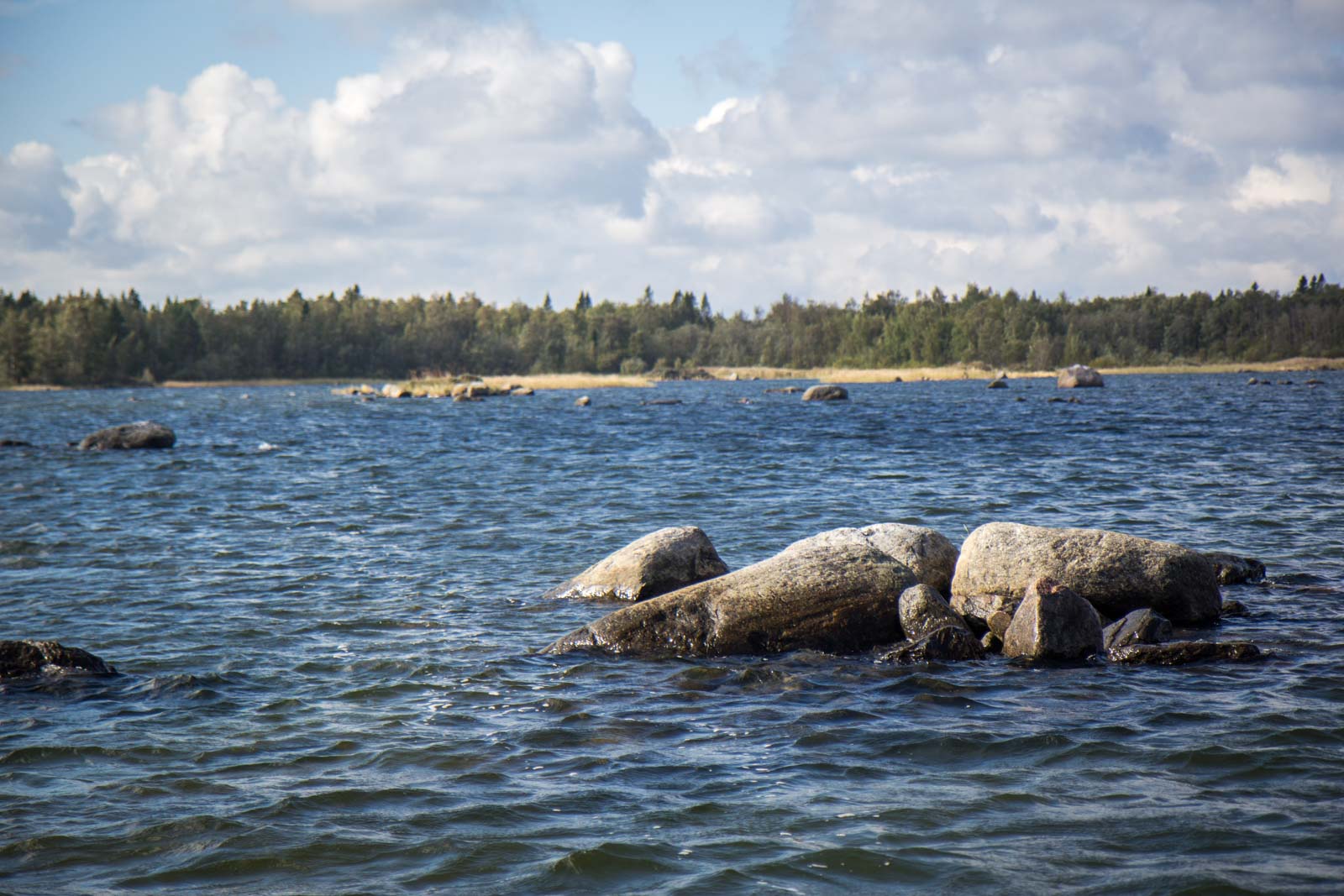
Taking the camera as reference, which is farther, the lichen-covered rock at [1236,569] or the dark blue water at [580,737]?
the lichen-covered rock at [1236,569]

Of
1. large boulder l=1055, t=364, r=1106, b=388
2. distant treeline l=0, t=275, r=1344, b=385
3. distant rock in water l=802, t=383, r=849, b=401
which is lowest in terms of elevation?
distant rock in water l=802, t=383, r=849, b=401

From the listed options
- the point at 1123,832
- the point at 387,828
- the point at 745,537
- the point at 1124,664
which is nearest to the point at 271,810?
the point at 387,828

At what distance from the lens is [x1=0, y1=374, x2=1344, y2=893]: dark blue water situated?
19.3ft

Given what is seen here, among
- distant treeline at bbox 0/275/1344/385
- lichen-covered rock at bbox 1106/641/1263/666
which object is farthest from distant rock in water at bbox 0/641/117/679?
distant treeline at bbox 0/275/1344/385

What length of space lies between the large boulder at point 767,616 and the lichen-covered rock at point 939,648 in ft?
1.80

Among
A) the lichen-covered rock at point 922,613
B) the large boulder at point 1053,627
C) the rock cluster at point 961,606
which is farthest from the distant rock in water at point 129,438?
the large boulder at point 1053,627

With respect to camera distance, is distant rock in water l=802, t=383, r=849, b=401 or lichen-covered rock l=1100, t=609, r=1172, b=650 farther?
distant rock in water l=802, t=383, r=849, b=401

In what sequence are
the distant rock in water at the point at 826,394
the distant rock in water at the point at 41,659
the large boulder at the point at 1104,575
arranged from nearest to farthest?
the distant rock in water at the point at 41,659
the large boulder at the point at 1104,575
the distant rock in water at the point at 826,394

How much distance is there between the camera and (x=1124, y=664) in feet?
32.0

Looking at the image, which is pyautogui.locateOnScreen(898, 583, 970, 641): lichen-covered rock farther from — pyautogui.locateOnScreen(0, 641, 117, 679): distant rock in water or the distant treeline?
the distant treeline

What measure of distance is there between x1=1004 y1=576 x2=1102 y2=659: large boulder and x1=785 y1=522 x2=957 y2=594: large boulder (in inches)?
74.0

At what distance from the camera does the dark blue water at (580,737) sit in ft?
19.3

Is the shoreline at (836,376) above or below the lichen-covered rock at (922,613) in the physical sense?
above

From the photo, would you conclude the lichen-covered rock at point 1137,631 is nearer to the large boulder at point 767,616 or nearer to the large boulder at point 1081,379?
the large boulder at point 767,616
